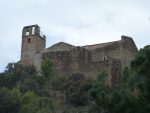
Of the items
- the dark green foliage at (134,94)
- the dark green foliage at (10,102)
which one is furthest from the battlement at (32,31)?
Answer: the dark green foliage at (134,94)

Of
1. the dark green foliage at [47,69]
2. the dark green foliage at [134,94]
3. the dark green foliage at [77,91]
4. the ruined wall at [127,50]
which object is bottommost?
the dark green foliage at [134,94]

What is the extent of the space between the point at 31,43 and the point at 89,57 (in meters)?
6.62

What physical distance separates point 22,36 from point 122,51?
10.4 metres

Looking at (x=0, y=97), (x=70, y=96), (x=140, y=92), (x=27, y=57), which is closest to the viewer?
(x=140, y=92)

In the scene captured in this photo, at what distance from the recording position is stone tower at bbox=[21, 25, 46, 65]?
5634 cm

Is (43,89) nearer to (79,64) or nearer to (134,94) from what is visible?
(79,64)

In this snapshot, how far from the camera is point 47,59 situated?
5281 cm

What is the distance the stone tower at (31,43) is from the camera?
185 feet

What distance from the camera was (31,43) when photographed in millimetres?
57219

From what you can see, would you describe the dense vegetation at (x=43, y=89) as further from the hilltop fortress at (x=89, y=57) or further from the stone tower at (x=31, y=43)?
the stone tower at (x=31, y=43)

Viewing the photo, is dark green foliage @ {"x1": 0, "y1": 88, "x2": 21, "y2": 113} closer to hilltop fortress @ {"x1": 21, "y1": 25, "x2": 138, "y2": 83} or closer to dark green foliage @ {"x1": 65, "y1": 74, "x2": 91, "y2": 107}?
dark green foliage @ {"x1": 65, "y1": 74, "x2": 91, "y2": 107}

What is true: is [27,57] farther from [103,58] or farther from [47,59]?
[103,58]

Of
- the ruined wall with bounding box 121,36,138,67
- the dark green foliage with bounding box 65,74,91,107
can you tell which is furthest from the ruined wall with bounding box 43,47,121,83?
the dark green foliage with bounding box 65,74,91,107

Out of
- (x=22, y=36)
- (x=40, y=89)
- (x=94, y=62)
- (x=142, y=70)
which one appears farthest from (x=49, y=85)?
(x=142, y=70)
